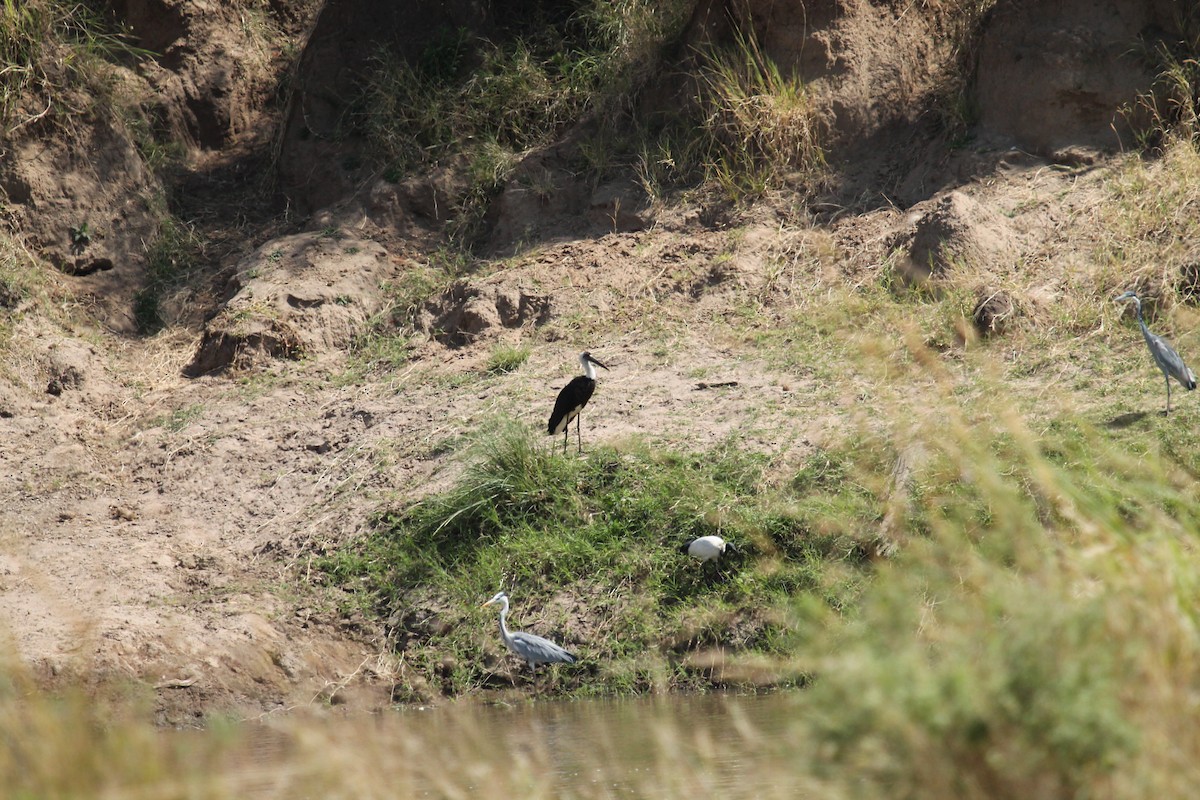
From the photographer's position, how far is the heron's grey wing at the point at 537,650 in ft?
26.0

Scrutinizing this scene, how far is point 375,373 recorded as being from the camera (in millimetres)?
11742

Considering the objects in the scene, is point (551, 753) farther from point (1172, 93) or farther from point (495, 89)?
point (495, 89)

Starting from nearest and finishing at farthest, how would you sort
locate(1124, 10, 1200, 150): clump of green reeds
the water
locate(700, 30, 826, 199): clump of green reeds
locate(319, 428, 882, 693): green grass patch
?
the water → locate(319, 428, 882, 693): green grass patch → locate(1124, 10, 1200, 150): clump of green reeds → locate(700, 30, 826, 199): clump of green reeds

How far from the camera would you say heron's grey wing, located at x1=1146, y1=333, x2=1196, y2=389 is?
27.8 ft

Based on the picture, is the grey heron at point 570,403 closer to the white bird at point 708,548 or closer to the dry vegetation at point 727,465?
the dry vegetation at point 727,465

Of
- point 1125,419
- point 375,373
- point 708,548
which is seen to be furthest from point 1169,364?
point 375,373

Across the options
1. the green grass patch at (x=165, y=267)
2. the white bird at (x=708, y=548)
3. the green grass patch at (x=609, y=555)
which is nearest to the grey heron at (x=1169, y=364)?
the green grass patch at (x=609, y=555)

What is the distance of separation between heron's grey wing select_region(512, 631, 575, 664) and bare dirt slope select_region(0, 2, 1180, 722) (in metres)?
0.85

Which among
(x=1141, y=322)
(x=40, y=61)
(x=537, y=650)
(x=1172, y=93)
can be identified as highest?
(x=40, y=61)

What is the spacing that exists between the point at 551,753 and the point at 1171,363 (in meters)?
4.80

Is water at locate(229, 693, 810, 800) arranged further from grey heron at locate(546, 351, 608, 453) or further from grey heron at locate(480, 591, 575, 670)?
grey heron at locate(546, 351, 608, 453)

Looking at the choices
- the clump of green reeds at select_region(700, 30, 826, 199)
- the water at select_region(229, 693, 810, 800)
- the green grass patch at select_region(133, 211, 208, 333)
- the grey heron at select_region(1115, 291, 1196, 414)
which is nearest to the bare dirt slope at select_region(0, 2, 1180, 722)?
the green grass patch at select_region(133, 211, 208, 333)

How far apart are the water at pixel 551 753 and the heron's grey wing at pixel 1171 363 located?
332cm

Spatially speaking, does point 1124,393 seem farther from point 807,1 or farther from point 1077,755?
point 1077,755
